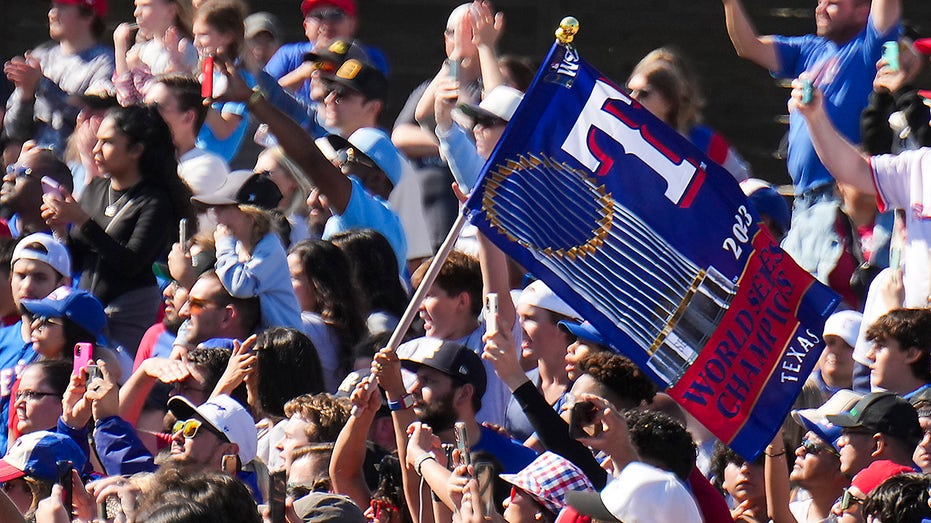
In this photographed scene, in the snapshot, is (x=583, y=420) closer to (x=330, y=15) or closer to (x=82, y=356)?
(x=82, y=356)

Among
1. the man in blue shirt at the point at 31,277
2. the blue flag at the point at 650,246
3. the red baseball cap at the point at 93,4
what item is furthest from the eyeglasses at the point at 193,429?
the red baseball cap at the point at 93,4

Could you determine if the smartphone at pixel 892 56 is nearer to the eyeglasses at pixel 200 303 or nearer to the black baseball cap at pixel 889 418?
the black baseball cap at pixel 889 418

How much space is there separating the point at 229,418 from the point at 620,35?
23.3 feet

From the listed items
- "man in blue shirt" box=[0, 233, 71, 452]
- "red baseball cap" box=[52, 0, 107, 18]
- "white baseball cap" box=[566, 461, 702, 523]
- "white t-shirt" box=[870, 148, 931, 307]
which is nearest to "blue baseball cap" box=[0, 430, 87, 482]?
"white baseball cap" box=[566, 461, 702, 523]

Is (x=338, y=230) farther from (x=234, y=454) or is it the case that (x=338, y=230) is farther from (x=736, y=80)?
(x=736, y=80)

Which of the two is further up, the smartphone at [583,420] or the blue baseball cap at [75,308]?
the smartphone at [583,420]

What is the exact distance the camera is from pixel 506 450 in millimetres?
6727

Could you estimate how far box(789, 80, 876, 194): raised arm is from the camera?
720 centimetres

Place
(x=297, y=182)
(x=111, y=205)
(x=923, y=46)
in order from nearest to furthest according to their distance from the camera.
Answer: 1. (x=923, y=46)
2. (x=111, y=205)
3. (x=297, y=182)

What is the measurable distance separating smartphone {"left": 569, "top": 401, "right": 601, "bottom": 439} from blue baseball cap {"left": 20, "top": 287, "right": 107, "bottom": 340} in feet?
9.33

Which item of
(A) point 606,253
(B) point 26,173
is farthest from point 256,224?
(A) point 606,253

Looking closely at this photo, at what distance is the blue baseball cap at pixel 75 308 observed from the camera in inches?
330

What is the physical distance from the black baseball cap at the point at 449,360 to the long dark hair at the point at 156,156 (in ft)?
7.12

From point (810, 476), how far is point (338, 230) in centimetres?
281
